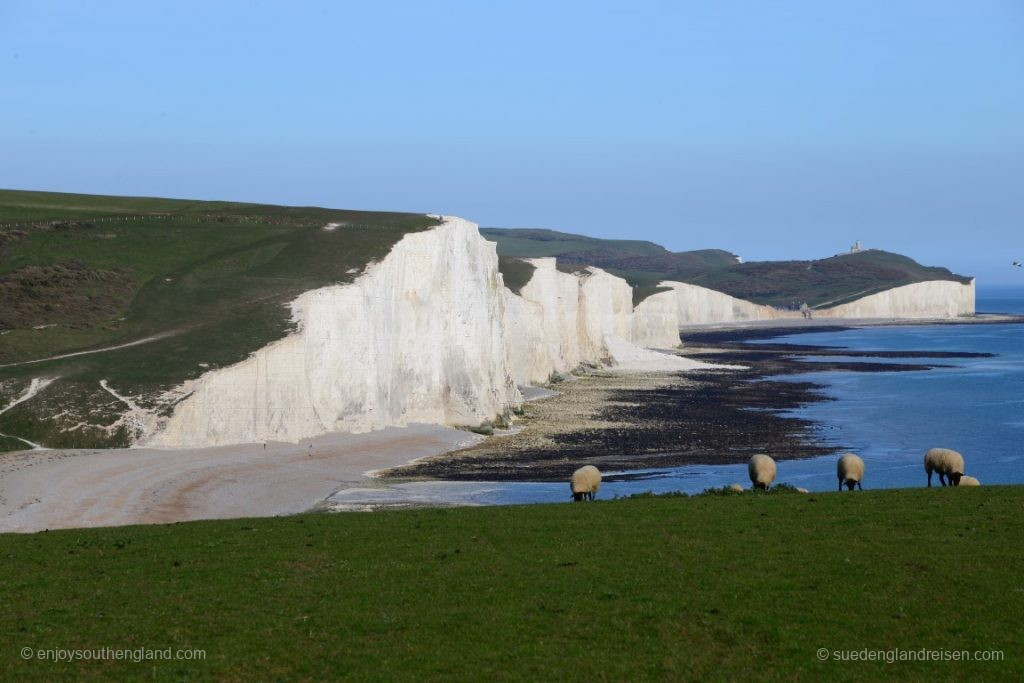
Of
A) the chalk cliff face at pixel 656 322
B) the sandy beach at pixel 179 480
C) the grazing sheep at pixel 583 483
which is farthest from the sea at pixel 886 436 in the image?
the chalk cliff face at pixel 656 322

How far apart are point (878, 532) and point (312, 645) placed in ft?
34.0

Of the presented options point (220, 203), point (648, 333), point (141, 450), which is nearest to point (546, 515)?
point (141, 450)

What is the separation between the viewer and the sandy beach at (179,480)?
113 feet

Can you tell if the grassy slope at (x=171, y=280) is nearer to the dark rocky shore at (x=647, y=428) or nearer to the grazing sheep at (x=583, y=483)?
the dark rocky shore at (x=647, y=428)

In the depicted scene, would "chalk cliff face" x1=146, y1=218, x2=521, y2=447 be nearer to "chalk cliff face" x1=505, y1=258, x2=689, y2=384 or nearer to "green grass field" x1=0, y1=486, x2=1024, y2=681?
"chalk cliff face" x1=505, y1=258, x2=689, y2=384

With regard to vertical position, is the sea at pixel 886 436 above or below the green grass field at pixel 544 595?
below

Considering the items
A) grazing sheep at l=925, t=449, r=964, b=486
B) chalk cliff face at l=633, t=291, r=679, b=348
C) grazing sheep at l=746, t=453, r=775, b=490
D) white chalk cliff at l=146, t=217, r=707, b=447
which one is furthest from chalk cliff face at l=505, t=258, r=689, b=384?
grazing sheep at l=925, t=449, r=964, b=486

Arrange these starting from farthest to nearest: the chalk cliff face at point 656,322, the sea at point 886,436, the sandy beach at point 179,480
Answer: the chalk cliff face at point 656,322
the sea at point 886,436
the sandy beach at point 179,480

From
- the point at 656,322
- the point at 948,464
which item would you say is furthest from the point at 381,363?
the point at 656,322

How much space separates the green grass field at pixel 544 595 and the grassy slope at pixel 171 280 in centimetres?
2911

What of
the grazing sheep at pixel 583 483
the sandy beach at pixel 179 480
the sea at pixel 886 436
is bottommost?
the sea at pixel 886 436

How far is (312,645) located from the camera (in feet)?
49.9

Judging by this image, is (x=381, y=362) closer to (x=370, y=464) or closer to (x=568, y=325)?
(x=370, y=464)

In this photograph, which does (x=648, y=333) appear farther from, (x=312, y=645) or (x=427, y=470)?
(x=312, y=645)
